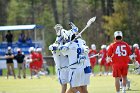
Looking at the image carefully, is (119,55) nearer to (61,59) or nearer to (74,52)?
(61,59)

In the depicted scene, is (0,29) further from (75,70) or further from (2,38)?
(75,70)

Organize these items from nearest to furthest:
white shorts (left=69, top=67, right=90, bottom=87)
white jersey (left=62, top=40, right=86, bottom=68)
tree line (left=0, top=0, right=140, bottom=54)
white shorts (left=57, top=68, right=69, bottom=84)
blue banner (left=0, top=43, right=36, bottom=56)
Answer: white shorts (left=69, top=67, right=90, bottom=87) < white jersey (left=62, top=40, right=86, bottom=68) < white shorts (left=57, top=68, right=69, bottom=84) < blue banner (left=0, top=43, right=36, bottom=56) < tree line (left=0, top=0, right=140, bottom=54)

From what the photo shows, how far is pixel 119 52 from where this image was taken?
21.2 m

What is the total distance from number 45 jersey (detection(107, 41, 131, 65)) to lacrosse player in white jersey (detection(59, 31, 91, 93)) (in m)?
4.04

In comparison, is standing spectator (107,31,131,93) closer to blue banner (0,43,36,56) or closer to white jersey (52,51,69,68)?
white jersey (52,51,69,68)

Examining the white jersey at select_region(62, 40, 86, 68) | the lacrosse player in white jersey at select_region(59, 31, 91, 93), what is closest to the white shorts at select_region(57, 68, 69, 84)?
the lacrosse player in white jersey at select_region(59, 31, 91, 93)

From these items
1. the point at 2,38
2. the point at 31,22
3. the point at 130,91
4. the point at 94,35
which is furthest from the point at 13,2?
the point at 130,91

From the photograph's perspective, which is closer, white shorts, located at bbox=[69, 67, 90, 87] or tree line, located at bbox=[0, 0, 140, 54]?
white shorts, located at bbox=[69, 67, 90, 87]

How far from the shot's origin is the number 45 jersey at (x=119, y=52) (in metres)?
21.1

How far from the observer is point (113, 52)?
21234 mm

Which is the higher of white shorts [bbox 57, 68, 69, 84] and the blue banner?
the blue banner

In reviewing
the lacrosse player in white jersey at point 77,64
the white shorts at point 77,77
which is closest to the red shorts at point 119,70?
the lacrosse player in white jersey at point 77,64

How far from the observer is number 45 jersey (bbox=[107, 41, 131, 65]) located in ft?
69.4

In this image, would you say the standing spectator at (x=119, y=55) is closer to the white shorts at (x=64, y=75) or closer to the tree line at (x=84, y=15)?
the white shorts at (x=64, y=75)
